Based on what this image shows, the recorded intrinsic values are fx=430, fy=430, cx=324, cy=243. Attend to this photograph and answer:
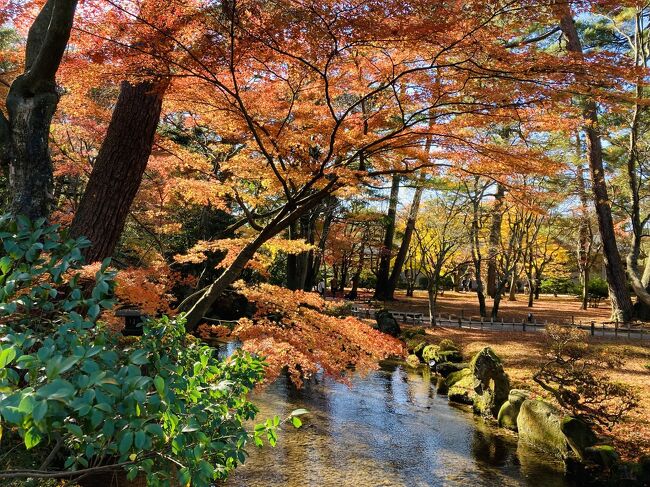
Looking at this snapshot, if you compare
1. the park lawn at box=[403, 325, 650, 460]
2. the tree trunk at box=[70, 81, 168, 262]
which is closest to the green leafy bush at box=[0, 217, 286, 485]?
the tree trunk at box=[70, 81, 168, 262]

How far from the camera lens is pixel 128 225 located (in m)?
16.7

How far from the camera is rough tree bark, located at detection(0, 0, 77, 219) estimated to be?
3531 millimetres

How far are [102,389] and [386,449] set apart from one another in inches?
276

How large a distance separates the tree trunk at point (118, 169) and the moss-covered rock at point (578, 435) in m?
7.34

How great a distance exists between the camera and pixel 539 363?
11.2 metres

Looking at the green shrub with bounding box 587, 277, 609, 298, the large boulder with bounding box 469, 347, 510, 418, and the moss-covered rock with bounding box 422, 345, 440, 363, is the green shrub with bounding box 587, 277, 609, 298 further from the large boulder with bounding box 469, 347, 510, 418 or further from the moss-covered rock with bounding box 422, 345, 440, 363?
the large boulder with bounding box 469, 347, 510, 418

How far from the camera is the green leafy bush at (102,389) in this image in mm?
1138

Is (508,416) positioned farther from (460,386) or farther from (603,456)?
(603,456)

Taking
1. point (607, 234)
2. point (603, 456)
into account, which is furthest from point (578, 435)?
point (607, 234)

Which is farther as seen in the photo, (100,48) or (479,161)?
(479,161)

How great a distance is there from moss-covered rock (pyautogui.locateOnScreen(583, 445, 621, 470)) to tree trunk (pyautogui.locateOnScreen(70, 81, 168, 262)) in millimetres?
7408

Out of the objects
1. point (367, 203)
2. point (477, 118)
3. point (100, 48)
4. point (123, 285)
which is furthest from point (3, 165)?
point (367, 203)

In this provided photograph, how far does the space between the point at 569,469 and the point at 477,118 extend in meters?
5.42

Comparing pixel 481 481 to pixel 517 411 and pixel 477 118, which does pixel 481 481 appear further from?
pixel 477 118
